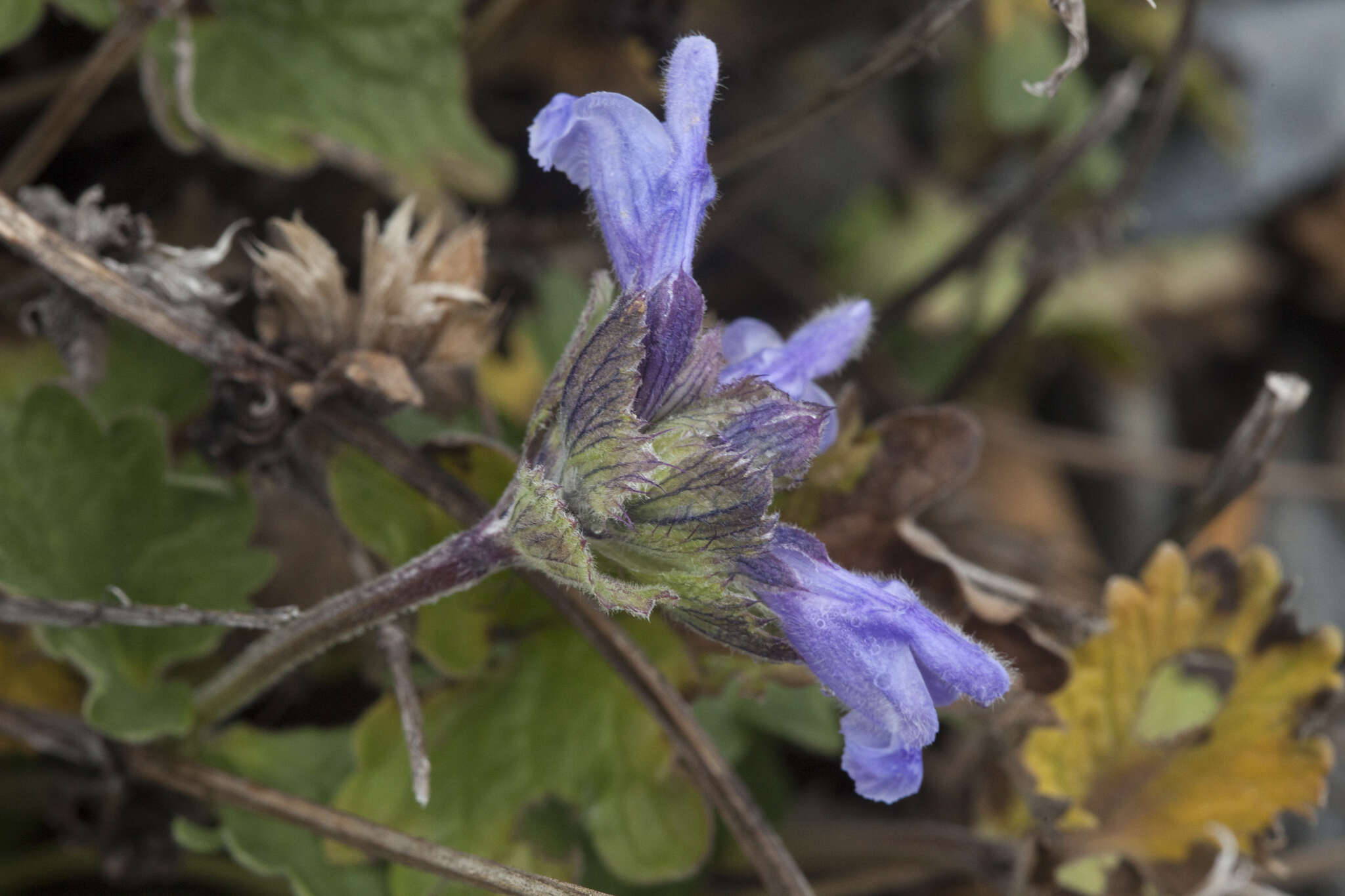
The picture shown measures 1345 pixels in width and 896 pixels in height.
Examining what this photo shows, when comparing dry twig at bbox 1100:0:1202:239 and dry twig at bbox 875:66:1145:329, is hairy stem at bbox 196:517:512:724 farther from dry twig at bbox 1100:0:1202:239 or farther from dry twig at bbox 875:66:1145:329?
dry twig at bbox 1100:0:1202:239

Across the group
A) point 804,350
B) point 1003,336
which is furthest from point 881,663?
point 1003,336

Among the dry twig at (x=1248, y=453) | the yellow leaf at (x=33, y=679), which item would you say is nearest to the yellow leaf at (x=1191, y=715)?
the dry twig at (x=1248, y=453)

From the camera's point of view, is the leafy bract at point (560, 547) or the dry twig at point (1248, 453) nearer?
the leafy bract at point (560, 547)

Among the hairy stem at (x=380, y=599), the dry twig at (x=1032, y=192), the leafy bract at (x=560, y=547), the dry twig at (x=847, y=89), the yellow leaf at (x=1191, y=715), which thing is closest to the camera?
the leafy bract at (x=560, y=547)

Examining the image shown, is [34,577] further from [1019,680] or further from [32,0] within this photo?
[1019,680]

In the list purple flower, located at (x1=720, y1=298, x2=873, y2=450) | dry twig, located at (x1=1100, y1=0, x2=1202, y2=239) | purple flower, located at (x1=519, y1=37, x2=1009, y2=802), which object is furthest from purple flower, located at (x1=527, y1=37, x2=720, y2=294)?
dry twig, located at (x1=1100, y1=0, x2=1202, y2=239)

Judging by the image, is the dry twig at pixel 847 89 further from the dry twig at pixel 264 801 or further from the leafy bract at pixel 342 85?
the dry twig at pixel 264 801

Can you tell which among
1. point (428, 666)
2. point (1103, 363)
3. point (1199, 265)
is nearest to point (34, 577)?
A: point (428, 666)
